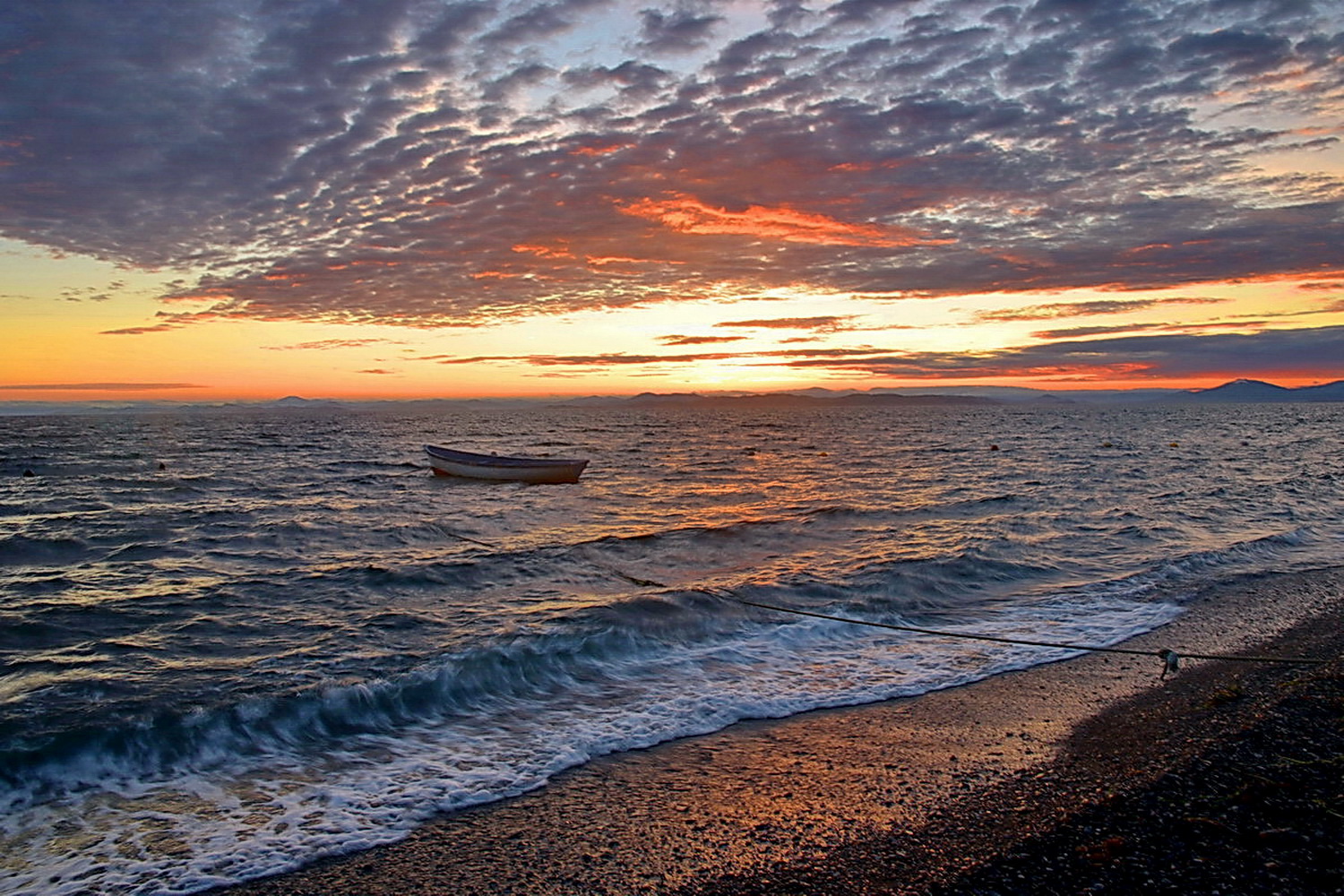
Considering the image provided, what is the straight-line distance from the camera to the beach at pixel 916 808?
568 cm

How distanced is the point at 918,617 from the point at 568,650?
676 cm

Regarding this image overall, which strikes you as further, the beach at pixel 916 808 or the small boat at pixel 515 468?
the small boat at pixel 515 468

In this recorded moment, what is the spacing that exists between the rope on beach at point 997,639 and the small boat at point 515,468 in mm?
19849

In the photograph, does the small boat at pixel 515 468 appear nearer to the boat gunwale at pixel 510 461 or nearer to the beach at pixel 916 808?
the boat gunwale at pixel 510 461

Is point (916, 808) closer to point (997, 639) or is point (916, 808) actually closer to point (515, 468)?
point (997, 639)

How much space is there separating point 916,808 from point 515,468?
1309 inches

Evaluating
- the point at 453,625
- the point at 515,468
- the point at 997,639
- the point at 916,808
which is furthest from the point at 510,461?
the point at 916,808

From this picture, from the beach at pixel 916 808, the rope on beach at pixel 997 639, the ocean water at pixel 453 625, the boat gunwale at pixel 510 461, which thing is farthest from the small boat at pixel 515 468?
the beach at pixel 916 808

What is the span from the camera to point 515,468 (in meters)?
38.5

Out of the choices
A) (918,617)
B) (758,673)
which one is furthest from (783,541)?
(758,673)

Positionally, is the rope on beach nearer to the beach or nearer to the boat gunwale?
the beach

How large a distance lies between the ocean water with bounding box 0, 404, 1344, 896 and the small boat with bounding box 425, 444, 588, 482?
3300 mm

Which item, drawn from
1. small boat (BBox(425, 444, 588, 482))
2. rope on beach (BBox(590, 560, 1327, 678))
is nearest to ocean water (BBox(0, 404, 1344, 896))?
rope on beach (BBox(590, 560, 1327, 678))

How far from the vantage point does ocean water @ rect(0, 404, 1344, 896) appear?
7.54m
